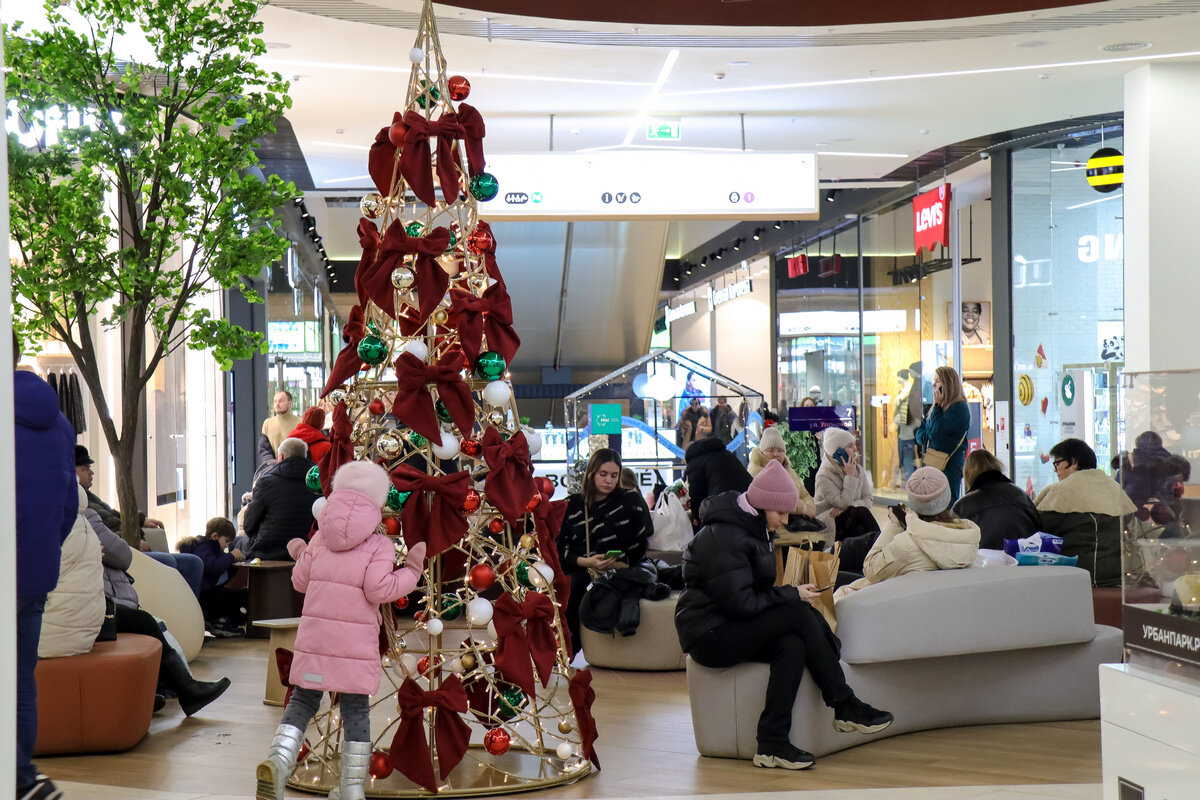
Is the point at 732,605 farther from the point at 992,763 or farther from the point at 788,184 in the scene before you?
the point at 788,184

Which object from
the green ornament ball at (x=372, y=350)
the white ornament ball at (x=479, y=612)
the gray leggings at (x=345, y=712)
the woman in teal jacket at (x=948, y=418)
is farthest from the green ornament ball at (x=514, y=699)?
the woman in teal jacket at (x=948, y=418)

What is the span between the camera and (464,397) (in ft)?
14.5

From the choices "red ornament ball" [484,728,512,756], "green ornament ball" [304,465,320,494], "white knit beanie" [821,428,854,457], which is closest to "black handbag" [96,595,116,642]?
"green ornament ball" [304,465,320,494]

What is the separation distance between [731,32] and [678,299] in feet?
62.1

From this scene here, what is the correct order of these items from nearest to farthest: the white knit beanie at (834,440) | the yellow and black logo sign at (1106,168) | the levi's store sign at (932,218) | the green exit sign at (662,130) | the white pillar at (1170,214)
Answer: the white knit beanie at (834,440) → the white pillar at (1170,214) → the yellow and black logo sign at (1106,168) → the green exit sign at (662,130) → the levi's store sign at (932,218)

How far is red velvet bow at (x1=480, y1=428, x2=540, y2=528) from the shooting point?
4.47m

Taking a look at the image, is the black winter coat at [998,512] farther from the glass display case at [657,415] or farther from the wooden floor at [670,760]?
the glass display case at [657,415]

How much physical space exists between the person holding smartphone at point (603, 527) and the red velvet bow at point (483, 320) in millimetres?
2281

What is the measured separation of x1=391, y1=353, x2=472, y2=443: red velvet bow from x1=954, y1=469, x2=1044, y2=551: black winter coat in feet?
10.5

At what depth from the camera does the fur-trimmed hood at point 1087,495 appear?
655cm

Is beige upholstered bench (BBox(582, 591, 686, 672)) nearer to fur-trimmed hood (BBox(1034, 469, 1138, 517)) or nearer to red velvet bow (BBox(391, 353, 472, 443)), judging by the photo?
fur-trimmed hood (BBox(1034, 469, 1138, 517))

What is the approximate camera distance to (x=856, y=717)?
471 centimetres

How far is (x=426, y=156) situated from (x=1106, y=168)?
7.30 m

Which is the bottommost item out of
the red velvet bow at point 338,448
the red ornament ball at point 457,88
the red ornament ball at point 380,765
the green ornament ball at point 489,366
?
the red ornament ball at point 380,765
